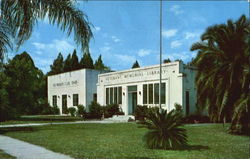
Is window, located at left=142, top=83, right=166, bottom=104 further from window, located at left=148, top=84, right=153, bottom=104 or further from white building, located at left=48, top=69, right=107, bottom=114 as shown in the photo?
white building, located at left=48, top=69, right=107, bottom=114

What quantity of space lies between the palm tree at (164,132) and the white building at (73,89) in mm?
26050

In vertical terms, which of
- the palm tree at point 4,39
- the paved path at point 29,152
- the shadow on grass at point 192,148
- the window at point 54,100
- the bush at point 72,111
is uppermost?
the palm tree at point 4,39

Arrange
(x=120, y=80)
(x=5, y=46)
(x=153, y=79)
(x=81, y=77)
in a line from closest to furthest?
(x=5, y=46) < (x=153, y=79) < (x=120, y=80) < (x=81, y=77)

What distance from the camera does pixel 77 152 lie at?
1009cm

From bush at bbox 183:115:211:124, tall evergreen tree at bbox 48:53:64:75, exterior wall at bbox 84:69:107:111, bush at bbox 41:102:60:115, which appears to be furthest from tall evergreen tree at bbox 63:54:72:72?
bush at bbox 183:115:211:124

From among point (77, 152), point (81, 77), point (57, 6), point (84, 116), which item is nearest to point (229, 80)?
point (77, 152)

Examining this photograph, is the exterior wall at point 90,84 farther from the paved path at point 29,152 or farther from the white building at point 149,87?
the paved path at point 29,152

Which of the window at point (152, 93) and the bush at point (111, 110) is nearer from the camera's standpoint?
the window at point (152, 93)

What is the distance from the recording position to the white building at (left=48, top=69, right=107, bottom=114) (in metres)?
37.1

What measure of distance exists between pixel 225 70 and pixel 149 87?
471 inches

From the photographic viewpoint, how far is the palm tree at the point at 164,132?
11078 millimetres

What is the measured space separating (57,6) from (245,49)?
38.9ft

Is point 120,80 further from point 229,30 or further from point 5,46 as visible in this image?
point 5,46

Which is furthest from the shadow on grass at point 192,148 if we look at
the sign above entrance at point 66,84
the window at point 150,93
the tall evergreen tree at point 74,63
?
the tall evergreen tree at point 74,63
